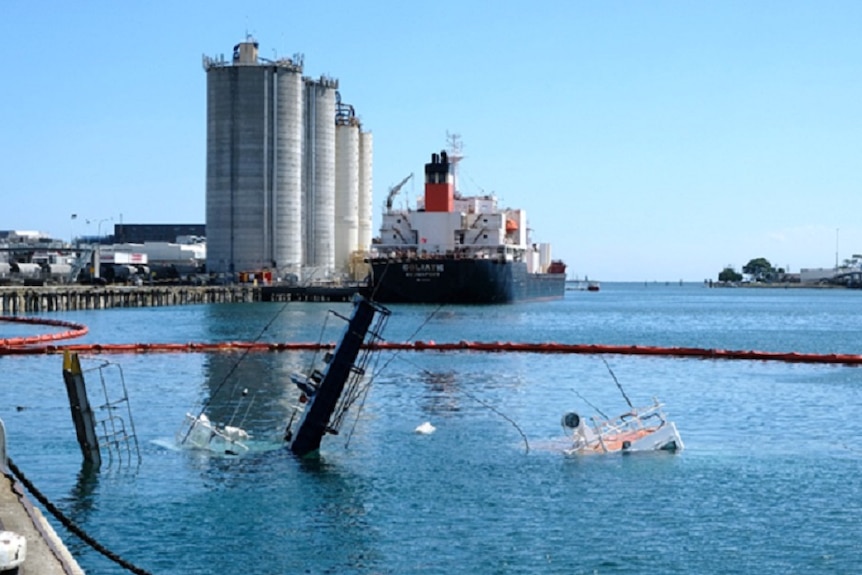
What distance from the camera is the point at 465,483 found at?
2862 centimetres

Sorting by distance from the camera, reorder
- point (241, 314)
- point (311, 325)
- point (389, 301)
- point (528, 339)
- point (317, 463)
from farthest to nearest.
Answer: point (389, 301) → point (241, 314) → point (311, 325) → point (528, 339) → point (317, 463)

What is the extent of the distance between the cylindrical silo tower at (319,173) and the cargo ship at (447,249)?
893 inches

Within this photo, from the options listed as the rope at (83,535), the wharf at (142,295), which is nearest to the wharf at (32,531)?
the rope at (83,535)

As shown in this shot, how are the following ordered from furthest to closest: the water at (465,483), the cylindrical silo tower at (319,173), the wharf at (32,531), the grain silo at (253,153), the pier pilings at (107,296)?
the cylindrical silo tower at (319,173) < the grain silo at (253,153) < the pier pilings at (107,296) < the water at (465,483) < the wharf at (32,531)

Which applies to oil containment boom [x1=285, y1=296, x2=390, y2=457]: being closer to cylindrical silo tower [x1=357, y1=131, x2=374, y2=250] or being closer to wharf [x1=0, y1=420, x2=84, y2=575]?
wharf [x1=0, y1=420, x2=84, y2=575]

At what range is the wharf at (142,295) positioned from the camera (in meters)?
110

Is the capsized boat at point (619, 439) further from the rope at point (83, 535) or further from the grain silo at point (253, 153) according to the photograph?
the grain silo at point (253, 153)

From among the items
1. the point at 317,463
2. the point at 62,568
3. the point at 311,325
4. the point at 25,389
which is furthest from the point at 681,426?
the point at 311,325

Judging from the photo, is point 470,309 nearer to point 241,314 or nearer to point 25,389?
point 241,314

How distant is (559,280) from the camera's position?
19450 centimetres

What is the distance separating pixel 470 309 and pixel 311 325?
26940 mm

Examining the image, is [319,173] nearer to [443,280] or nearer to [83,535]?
[443,280]

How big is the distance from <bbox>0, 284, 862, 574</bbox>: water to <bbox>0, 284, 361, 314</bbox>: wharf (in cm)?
5880

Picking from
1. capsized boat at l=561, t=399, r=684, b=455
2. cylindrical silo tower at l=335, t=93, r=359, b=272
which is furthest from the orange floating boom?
cylindrical silo tower at l=335, t=93, r=359, b=272
